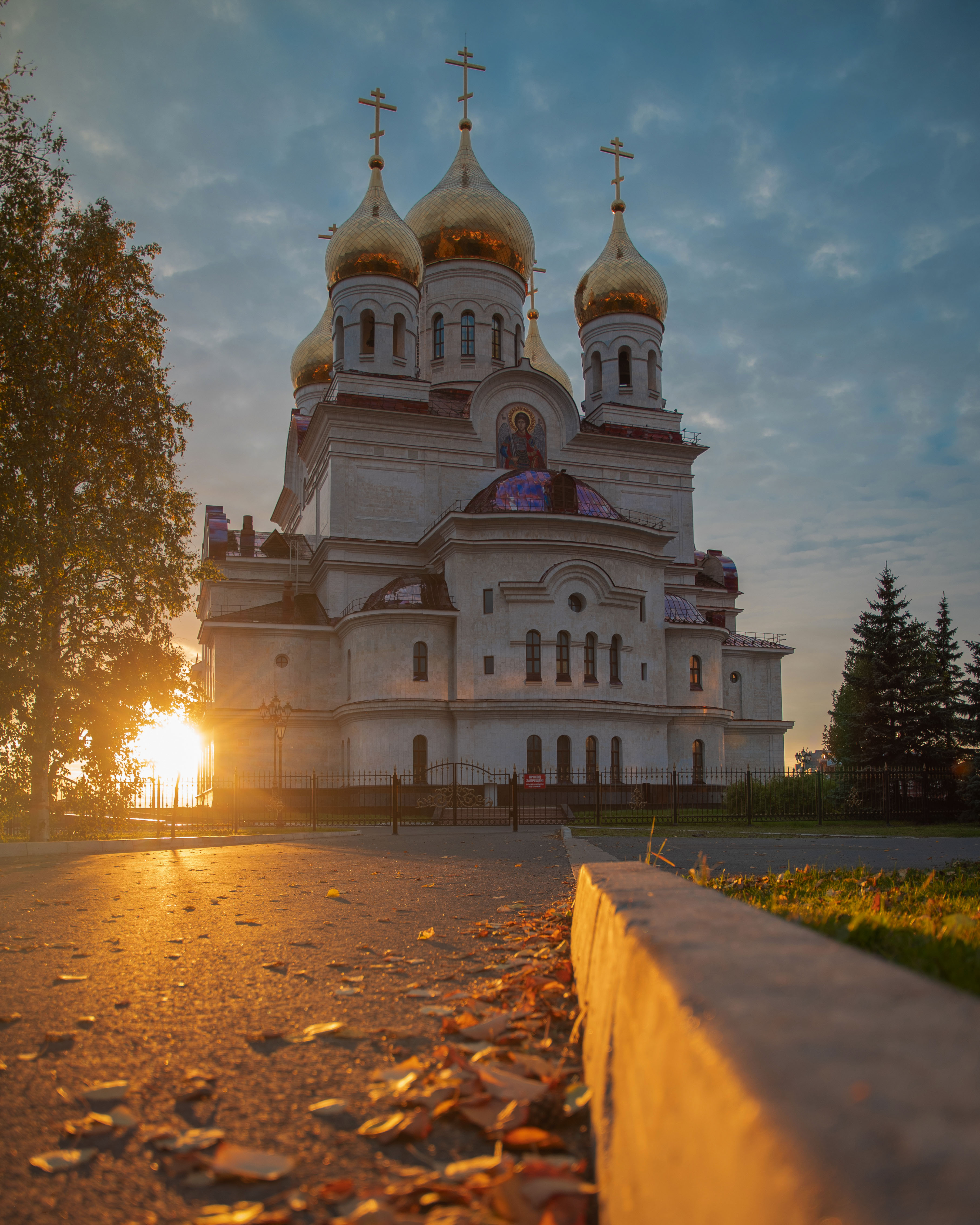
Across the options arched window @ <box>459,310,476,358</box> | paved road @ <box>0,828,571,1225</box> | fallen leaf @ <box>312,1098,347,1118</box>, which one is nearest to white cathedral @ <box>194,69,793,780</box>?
arched window @ <box>459,310,476,358</box>

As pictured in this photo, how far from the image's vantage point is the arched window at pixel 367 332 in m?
36.5

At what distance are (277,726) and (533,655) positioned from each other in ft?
26.0

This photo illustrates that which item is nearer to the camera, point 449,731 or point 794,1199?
point 794,1199

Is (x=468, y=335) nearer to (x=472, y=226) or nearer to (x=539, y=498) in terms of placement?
(x=472, y=226)

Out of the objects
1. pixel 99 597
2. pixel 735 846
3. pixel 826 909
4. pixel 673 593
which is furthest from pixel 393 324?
pixel 826 909

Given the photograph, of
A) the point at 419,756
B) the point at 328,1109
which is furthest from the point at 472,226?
the point at 328,1109

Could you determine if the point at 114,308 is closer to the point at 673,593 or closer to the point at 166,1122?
the point at 166,1122

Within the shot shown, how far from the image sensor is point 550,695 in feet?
96.4

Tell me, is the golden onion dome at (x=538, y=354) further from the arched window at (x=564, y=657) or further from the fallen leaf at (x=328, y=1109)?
the fallen leaf at (x=328, y=1109)

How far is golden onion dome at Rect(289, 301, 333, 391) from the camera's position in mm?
46844

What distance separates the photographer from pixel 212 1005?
4.00m

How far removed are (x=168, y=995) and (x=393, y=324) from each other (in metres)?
34.8

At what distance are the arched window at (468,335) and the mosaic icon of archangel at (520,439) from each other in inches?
173

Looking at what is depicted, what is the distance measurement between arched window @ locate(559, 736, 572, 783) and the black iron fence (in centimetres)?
7
